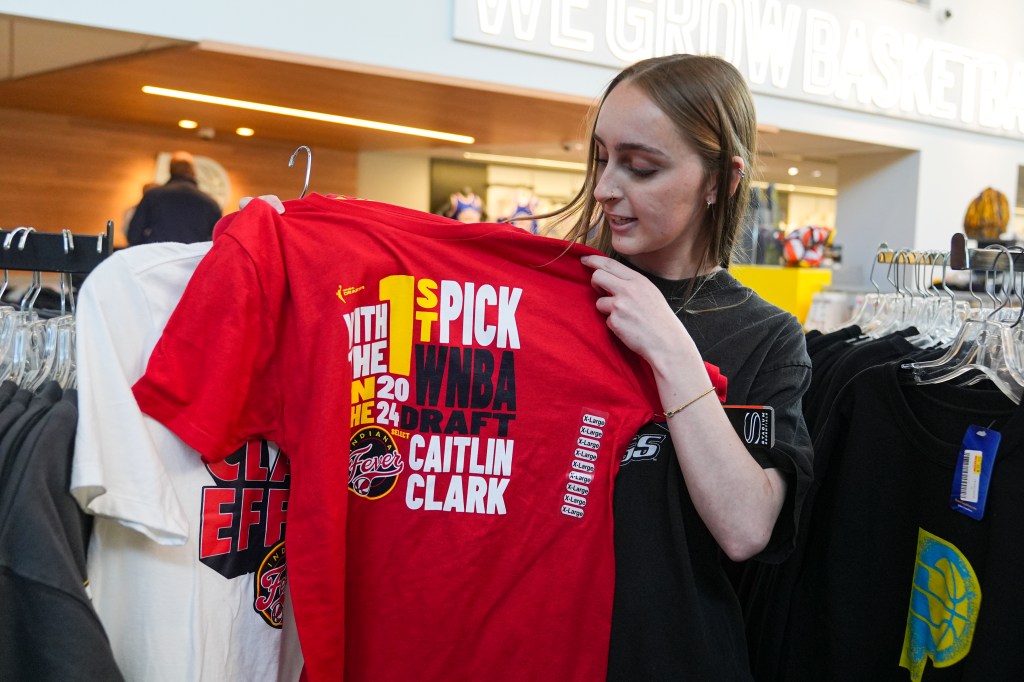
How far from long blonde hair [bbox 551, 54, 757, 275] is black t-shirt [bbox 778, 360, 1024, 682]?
32cm

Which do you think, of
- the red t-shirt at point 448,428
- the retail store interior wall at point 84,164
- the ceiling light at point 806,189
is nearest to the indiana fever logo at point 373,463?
the red t-shirt at point 448,428

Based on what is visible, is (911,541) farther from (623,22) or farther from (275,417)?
(623,22)

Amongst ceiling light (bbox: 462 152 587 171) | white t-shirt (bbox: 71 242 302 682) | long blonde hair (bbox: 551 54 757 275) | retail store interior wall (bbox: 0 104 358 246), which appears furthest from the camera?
ceiling light (bbox: 462 152 587 171)

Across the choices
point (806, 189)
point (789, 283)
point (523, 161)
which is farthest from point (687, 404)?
point (806, 189)

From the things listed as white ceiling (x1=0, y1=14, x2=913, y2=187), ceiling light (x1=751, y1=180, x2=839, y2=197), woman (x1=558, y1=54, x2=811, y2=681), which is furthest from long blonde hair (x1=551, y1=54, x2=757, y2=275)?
ceiling light (x1=751, y1=180, x2=839, y2=197)

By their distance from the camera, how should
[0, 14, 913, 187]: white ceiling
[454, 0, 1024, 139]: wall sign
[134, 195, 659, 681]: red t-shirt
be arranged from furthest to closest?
[454, 0, 1024, 139]: wall sign → [0, 14, 913, 187]: white ceiling → [134, 195, 659, 681]: red t-shirt

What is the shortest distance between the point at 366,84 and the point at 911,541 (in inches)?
150

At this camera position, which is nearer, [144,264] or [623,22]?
[144,264]

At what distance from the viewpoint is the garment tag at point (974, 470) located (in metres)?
1.09

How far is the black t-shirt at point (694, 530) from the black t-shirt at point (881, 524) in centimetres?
18

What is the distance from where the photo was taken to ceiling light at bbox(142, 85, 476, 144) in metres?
5.02

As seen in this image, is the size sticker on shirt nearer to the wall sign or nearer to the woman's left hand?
the woman's left hand

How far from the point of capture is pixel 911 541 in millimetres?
1240

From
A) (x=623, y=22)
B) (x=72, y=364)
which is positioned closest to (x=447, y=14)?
(x=623, y=22)
